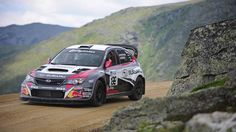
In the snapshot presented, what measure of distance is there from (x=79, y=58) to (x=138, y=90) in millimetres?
2722

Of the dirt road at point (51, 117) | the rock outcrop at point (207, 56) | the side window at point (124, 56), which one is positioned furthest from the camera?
the side window at point (124, 56)

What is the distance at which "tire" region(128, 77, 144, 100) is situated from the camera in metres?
15.4

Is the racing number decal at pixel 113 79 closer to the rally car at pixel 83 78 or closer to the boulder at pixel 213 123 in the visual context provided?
the rally car at pixel 83 78

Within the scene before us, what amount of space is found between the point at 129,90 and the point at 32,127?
641 cm

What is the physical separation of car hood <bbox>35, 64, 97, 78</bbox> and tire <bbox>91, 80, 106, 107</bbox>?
54 cm

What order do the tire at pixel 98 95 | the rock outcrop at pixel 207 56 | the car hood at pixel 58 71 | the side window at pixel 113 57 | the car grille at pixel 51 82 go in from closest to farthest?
the rock outcrop at pixel 207 56, the car grille at pixel 51 82, the car hood at pixel 58 71, the tire at pixel 98 95, the side window at pixel 113 57

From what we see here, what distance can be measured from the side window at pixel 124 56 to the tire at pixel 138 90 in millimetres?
730

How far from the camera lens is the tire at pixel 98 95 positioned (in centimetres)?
1279

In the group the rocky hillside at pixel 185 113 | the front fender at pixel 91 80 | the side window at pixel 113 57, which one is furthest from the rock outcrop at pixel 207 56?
the side window at pixel 113 57

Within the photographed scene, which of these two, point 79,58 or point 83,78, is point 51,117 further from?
point 79,58

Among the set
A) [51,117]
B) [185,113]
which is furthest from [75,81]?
[185,113]

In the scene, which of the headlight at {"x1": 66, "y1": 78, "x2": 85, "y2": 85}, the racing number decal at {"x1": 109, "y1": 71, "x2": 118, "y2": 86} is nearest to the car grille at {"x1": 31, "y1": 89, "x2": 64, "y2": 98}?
the headlight at {"x1": 66, "y1": 78, "x2": 85, "y2": 85}

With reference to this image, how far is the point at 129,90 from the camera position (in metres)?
15.1

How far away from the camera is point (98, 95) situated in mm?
13133
